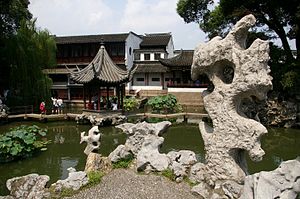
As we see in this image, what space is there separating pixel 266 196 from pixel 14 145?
29.4 feet

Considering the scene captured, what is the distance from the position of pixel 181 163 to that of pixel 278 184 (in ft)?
10.00

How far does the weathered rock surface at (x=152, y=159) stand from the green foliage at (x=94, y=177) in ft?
3.30

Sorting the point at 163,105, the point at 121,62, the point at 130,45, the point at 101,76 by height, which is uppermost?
the point at 130,45

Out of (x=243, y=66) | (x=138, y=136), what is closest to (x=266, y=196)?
(x=243, y=66)

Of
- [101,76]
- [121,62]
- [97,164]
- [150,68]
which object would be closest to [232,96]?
[97,164]

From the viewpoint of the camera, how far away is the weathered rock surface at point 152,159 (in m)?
8.03

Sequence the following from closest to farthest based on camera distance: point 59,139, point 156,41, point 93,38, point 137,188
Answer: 1. point 137,188
2. point 59,139
3. point 93,38
4. point 156,41

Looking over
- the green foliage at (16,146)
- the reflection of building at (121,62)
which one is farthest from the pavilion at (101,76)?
the reflection of building at (121,62)

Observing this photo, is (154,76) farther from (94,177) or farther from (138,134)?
(94,177)

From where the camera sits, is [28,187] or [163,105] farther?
[163,105]

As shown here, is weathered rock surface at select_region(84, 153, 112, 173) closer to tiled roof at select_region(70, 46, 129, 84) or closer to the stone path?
the stone path

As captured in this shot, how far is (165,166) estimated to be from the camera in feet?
26.2

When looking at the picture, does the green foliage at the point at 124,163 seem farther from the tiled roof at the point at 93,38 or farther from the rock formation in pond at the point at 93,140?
the tiled roof at the point at 93,38

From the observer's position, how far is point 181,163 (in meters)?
7.93
